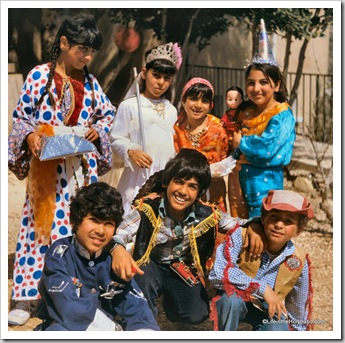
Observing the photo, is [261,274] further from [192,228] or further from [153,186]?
[153,186]

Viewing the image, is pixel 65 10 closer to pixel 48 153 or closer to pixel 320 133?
pixel 320 133

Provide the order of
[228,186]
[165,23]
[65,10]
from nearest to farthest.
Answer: [228,186] < [165,23] < [65,10]

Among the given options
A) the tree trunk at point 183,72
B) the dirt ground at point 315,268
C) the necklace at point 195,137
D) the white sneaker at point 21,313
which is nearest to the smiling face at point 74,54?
the necklace at point 195,137

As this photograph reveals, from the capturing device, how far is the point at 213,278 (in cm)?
449

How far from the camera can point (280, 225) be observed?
443 centimetres

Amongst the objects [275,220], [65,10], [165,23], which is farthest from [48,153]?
[65,10]

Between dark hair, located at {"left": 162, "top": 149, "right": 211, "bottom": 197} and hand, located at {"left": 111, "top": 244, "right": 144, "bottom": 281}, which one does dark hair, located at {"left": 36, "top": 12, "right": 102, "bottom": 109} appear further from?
hand, located at {"left": 111, "top": 244, "right": 144, "bottom": 281}

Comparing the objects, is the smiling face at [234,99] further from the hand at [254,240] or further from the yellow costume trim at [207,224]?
the hand at [254,240]

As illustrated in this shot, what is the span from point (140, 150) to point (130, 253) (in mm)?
662

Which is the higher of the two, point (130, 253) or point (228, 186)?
point (228, 186)

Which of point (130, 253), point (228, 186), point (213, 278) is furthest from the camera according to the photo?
point (228, 186)

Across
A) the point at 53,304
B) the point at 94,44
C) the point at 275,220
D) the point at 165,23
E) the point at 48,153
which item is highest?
the point at 165,23

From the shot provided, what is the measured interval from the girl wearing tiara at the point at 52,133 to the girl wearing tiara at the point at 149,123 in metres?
0.12

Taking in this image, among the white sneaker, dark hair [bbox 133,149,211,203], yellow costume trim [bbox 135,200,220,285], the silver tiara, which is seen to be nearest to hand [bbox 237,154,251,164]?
dark hair [bbox 133,149,211,203]
